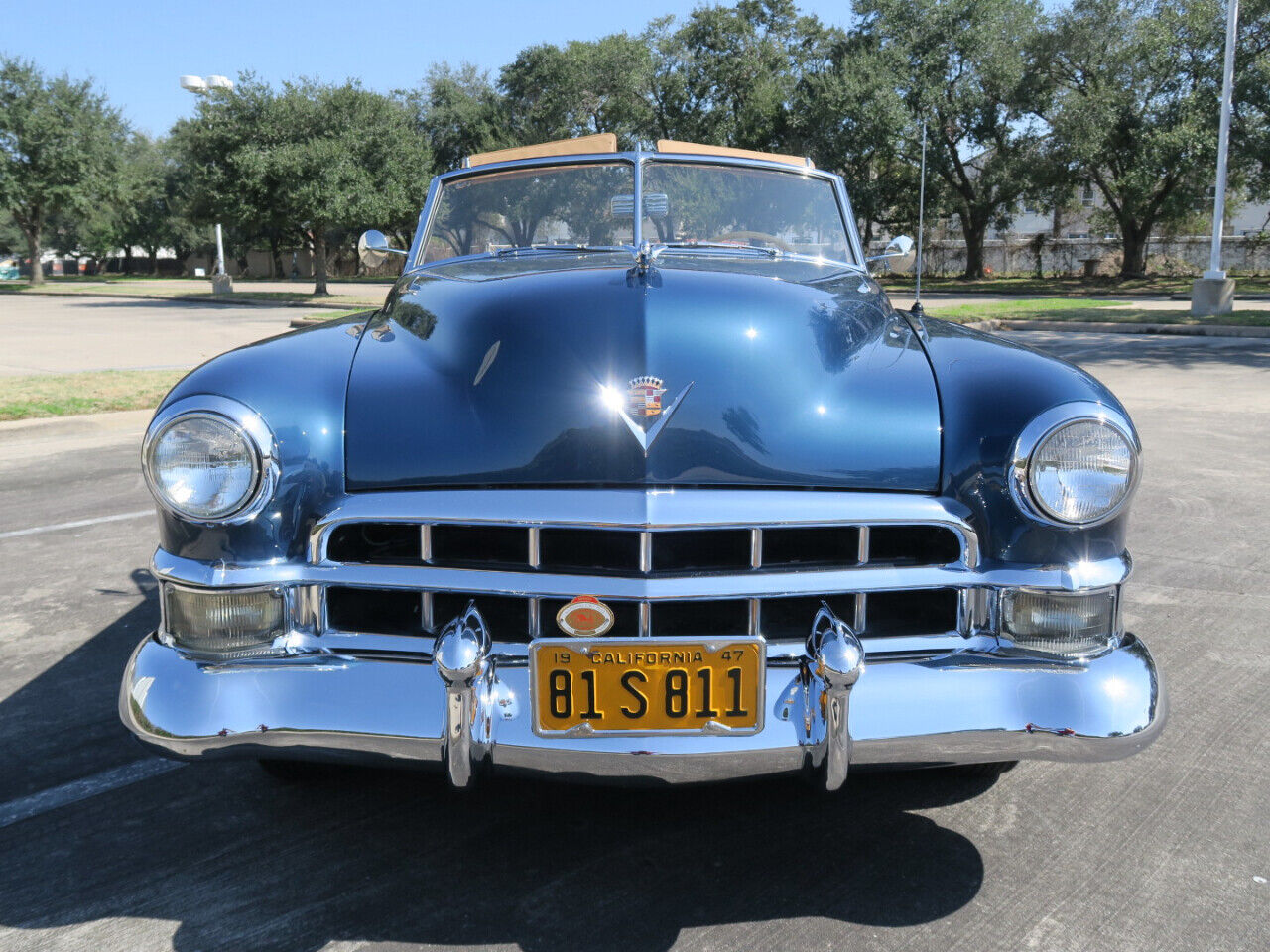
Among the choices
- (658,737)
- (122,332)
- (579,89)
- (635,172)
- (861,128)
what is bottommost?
(658,737)

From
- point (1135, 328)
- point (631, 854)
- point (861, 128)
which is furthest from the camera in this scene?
point (861, 128)

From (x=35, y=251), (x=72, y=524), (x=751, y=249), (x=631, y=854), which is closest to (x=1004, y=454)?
(x=631, y=854)

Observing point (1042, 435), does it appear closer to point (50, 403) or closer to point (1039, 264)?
point (50, 403)

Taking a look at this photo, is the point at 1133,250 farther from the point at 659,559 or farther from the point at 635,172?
the point at 659,559

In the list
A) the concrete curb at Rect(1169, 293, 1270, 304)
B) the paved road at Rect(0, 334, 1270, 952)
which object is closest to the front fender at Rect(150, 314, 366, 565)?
the paved road at Rect(0, 334, 1270, 952)

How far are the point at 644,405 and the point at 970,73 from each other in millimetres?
35222

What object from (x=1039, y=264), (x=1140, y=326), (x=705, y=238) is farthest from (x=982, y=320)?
(x=1039, y=264)

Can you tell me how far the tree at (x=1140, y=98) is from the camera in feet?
93.2

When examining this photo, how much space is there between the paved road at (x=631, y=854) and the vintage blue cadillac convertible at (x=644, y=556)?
0.34 metres

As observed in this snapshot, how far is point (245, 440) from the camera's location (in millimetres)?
2117

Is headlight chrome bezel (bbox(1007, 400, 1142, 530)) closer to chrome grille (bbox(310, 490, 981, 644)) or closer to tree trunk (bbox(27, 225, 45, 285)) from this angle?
chrome grille (bbox(310, 490, 981, 644))

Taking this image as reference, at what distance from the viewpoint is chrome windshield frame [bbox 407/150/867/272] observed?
11.6 feet

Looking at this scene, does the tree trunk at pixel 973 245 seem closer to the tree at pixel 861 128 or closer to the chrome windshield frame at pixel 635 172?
the tree at pixel 861 128

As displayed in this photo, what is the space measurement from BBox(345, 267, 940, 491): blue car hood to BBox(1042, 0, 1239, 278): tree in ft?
100
